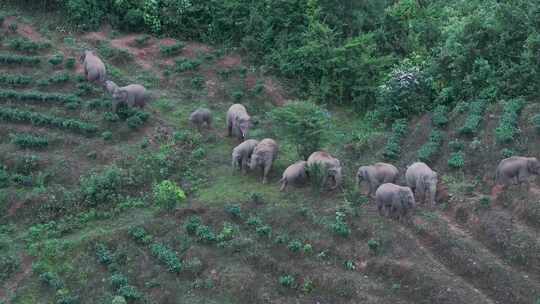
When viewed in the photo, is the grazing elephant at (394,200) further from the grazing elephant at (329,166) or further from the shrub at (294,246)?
the shrub at (294,246)

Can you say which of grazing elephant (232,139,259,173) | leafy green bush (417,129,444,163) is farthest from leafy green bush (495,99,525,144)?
grazing elephant (232,139,259,173)

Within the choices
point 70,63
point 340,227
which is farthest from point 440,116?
point 70,63

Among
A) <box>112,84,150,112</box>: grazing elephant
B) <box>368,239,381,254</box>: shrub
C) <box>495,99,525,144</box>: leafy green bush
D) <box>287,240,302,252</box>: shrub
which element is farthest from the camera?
<box>112,84,150,112</box>: grazing elephant

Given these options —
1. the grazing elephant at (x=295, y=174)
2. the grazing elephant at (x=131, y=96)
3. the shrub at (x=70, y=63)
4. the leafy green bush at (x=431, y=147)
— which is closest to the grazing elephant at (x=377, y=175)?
the grazing elephant at (x=295, y=174)

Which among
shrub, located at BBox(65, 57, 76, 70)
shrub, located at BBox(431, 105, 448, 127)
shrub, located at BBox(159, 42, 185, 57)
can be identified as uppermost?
shrub, located at BBox(159, 42, 185, 57)

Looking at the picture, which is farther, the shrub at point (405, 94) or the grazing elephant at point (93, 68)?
the grazing elephant at point (93, 68)

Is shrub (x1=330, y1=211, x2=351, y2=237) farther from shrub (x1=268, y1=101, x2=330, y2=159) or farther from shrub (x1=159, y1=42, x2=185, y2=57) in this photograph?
shrub (x1=159, y1=42, x2=185, y2=57)

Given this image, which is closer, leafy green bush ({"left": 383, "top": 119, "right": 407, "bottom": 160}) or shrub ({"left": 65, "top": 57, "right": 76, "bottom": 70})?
leafy green bush ({"left": 383, "top": 119, "right": 407, "bottom": 160})
